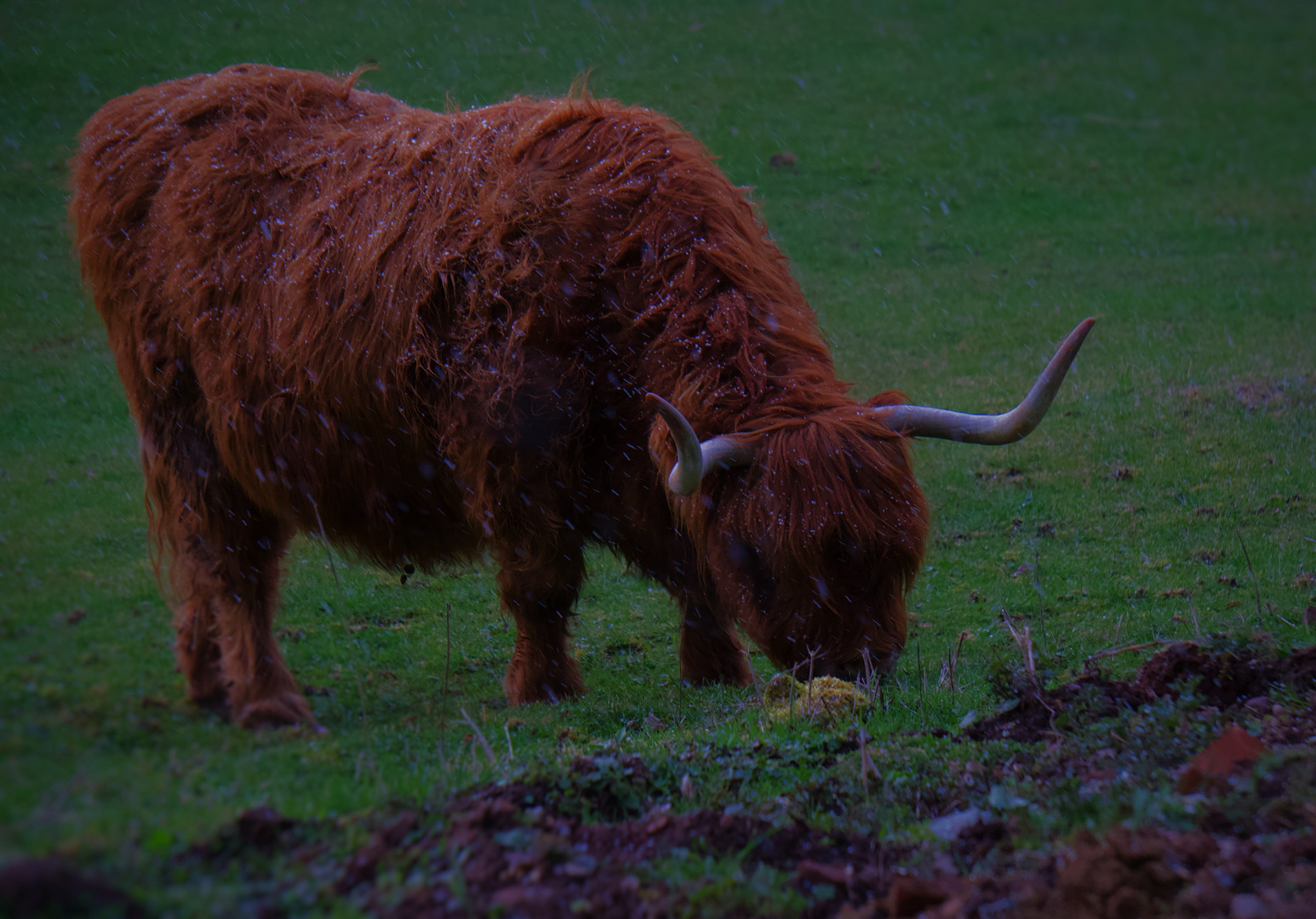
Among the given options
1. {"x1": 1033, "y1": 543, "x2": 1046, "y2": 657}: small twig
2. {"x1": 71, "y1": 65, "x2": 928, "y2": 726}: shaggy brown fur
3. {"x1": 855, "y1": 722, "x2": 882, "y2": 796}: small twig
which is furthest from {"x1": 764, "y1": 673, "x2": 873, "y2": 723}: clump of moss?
{"x1": 1033, "y1": 543, "x2": 1046, "y2": 657}: small twig

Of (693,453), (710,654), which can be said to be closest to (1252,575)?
(710,654)

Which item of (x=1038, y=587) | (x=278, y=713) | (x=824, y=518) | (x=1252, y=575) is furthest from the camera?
(x=1038, y=587)

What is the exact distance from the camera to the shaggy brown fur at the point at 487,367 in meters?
4.08

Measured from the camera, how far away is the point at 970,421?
4156 millimetres

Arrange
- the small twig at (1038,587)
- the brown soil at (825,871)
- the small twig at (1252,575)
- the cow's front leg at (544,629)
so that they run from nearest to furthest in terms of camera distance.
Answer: the brown soil at (825,871) < the small twig at (1252,575) < the cow's front leg at (544,629) < the small twig at (1038,587)

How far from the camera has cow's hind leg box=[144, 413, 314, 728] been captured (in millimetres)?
3465

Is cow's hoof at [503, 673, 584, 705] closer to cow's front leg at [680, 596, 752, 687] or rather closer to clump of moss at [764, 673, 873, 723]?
cow's front leg at [680, 596, 752, 687]

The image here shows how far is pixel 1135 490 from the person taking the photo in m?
7.50

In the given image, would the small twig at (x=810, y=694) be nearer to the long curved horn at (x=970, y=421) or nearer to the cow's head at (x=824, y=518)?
the cow's head at (x=824, y=518)

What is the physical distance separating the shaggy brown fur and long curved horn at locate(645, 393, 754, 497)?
0.31 feet

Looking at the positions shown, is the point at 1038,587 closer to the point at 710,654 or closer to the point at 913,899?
the point at 710,654

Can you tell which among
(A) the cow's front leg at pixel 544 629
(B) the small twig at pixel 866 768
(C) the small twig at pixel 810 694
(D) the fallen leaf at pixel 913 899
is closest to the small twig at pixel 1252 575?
(C) the small twig at pixel 810 694

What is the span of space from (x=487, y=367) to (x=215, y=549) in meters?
1.57

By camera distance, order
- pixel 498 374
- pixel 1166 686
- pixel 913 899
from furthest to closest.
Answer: pixel 498 374 → pixel 1166 686 → pixel 913 899
